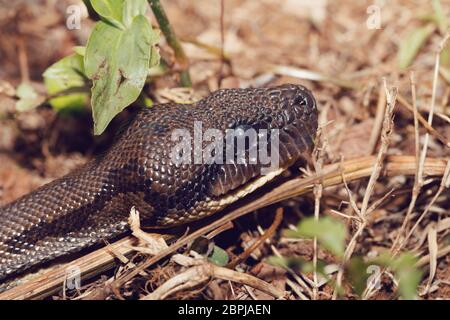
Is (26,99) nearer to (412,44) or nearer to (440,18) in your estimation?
(412,44)

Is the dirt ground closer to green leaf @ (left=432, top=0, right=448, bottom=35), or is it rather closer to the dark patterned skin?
green leaf @ (left=432, top=0, right=448, bottom=35)

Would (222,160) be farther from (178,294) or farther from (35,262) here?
(35,262)

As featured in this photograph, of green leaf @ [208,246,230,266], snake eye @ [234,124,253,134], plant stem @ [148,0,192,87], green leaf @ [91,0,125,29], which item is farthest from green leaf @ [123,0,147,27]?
green leaf @ [208,246,230,266]

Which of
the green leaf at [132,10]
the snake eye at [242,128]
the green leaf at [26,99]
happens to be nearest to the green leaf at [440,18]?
the snake eye at [242,128]

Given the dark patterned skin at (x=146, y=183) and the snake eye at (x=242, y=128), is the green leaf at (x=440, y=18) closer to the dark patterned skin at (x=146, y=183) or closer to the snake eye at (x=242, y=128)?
the dark patterned skin at (x=146, y=183)
